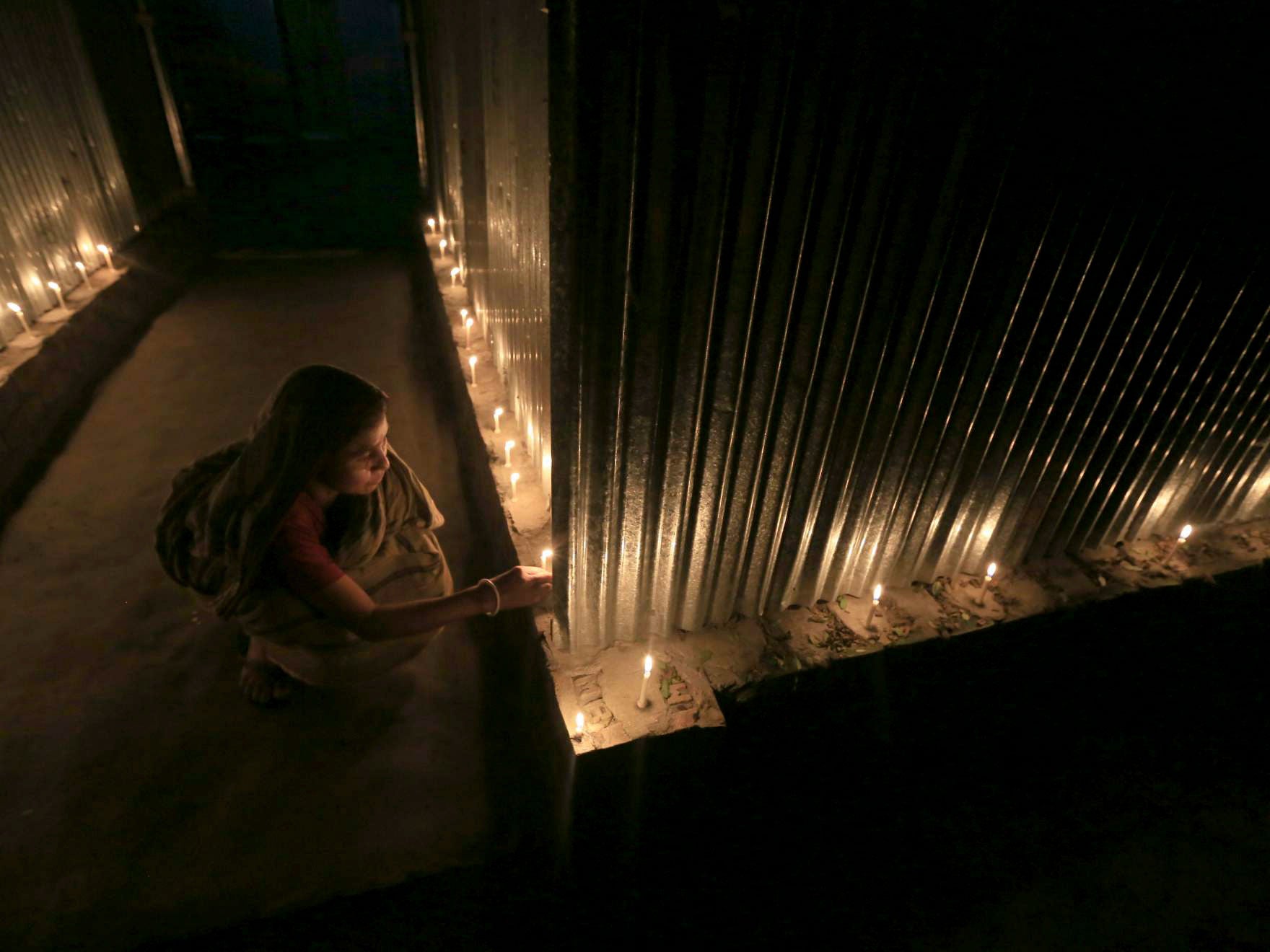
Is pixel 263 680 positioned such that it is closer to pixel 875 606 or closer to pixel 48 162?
pixel 875 606

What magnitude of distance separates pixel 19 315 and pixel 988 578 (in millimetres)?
6260

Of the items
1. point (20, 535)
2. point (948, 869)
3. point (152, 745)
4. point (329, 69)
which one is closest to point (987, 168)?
point (948, 869)

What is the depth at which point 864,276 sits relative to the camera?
1.78 metres

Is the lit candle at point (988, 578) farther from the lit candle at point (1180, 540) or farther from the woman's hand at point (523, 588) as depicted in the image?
the woman's hand at point (523, 588)

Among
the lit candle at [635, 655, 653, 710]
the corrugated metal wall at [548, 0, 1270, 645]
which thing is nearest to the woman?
the lit candle at [635, 655, 653, 710]

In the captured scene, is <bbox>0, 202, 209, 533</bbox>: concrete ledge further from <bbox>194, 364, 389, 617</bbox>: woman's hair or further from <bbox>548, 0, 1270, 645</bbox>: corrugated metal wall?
<bbox>548, 0, 1270, 645</bbox>: corrugated metal wall

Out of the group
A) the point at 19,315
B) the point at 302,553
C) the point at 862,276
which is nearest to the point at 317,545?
the point at 302,553

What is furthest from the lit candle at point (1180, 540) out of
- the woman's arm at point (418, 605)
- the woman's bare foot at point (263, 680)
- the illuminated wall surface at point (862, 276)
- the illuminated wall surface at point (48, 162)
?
the illuminated wall surface at point (48, 162)

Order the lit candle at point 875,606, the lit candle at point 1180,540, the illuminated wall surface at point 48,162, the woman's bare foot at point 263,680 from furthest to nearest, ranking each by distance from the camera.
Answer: the illuminated wall surface at point 48,162 < the lit candle at point 1180,540 < the woman's bare foot at point 263,680 < the lit candle at point 875,606

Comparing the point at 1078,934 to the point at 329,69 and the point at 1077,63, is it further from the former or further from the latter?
the point at 329,69

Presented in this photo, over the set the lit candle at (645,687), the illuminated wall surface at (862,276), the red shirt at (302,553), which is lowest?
the lit candle at (645,687)

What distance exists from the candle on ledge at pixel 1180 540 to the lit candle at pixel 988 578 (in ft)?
3.25

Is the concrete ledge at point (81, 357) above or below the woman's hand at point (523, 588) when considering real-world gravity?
below

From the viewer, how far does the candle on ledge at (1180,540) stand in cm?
305
